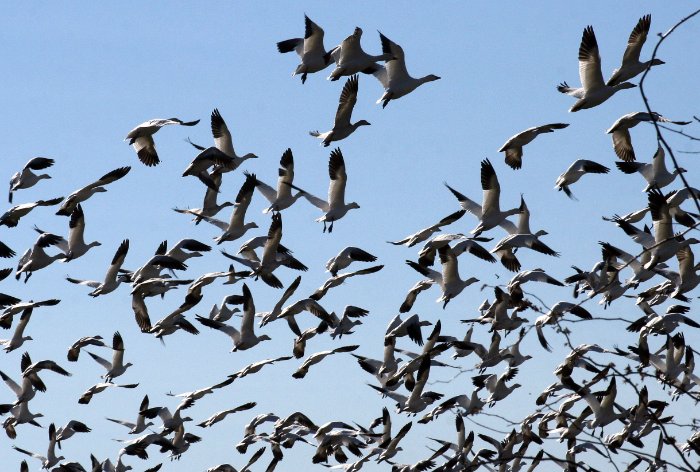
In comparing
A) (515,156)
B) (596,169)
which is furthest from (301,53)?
(596,169)

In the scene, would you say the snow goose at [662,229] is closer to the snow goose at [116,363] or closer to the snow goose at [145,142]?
the snow goose at [145,142]

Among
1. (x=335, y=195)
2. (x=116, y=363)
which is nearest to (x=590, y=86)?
(x=335, y=195)

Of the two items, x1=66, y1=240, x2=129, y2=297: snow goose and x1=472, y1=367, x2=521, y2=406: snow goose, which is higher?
x1=66, y1=240, x2=129, y2=297: snow goose

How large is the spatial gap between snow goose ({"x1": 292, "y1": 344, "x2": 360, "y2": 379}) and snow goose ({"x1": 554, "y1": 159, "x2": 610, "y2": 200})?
17.2 ft

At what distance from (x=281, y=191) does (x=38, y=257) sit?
178 inches

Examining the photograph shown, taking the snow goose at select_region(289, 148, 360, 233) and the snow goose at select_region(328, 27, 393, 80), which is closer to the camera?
the snow goose at select_region(328, 27, 393, 80)

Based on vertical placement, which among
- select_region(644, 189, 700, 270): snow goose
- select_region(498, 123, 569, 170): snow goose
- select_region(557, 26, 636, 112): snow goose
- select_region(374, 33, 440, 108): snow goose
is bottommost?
select_region(644, 189, 700, 270): snow goose

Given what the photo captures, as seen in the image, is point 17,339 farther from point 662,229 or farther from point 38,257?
point 662,229

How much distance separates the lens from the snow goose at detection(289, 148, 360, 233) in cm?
2172

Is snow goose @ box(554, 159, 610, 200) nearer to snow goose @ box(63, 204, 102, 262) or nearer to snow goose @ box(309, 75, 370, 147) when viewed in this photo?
snow goose @ box(309, 75, 370, 147)

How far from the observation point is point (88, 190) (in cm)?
2120

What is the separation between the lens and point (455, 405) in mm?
24469

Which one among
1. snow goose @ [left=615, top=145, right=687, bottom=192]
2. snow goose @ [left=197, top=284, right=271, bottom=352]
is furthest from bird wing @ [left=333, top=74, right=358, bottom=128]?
snow goose @ [left=197, top=284, right=271, bottom=352]

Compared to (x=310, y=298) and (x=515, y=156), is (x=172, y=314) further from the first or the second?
(x=515, y=156)
